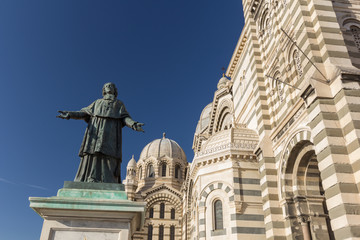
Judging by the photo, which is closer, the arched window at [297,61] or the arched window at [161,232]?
the arched window at [297,61]

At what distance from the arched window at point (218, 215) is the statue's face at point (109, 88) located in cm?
1124

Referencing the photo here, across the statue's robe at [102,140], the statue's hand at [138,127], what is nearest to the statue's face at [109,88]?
the statue's robe at [102,140]

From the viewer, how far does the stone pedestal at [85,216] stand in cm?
565

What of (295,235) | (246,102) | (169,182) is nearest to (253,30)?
(246,102)

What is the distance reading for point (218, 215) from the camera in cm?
1683

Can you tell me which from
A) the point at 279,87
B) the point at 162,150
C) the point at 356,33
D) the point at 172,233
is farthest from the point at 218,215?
the point at 162,150

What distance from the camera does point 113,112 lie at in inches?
Result: 285

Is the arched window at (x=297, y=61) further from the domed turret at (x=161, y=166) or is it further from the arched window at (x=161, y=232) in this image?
the domed turret at (x=161, y=166)

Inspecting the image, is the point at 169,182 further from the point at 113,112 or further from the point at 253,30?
the point at 113,112

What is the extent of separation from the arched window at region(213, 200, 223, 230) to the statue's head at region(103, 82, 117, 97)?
36.7ft

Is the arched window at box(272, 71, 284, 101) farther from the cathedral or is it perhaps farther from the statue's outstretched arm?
the statue's outstretched arm

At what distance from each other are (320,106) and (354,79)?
130cm

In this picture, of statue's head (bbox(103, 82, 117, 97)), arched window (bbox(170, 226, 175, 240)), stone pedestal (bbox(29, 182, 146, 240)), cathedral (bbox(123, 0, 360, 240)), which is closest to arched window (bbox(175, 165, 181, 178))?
arched window (bbox(170, 226, 175, 240))

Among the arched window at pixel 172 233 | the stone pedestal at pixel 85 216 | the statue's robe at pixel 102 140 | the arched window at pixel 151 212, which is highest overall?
the arched window at pixel 151 212
